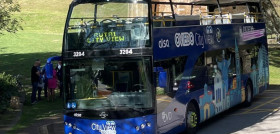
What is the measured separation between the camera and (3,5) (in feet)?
Answer: 73.0

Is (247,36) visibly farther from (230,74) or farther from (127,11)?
(127,11)

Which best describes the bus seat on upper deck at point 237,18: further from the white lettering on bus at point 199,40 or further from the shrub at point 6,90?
the shrub at point 6,90

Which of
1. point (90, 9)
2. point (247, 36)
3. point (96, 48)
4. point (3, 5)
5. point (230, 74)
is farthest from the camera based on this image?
point (3, 5)

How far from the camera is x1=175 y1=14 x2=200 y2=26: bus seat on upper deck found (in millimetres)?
13238

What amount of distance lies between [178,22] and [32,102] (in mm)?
8632

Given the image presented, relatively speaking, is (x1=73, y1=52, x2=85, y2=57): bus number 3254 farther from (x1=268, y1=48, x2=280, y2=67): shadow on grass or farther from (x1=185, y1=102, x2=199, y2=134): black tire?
(x1=268, y1=48, x2=280, y2=67): shadow on grass

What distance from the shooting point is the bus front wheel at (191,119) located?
1349cm

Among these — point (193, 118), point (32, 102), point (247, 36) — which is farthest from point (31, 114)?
point (247, 36)

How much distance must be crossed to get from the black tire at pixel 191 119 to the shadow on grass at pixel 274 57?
22417 millimetres

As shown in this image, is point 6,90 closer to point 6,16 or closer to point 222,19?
point 6,16

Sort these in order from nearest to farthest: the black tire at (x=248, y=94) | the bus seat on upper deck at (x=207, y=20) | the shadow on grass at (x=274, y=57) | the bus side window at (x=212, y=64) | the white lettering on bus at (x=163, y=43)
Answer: the white lettering on bus at (x=163, y=43)
the bus side window at (x=212, y=64)
the bus seat on upper deck at (x=207, y=20)
the black tire at (x=248, y=94)
the shadow on grass at (x=274, y=57)

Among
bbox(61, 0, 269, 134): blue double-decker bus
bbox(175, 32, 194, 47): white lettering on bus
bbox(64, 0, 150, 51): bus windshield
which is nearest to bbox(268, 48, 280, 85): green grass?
bbox(175, 32, 194, 47): white lettering on bus

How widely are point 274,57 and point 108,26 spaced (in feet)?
93.5

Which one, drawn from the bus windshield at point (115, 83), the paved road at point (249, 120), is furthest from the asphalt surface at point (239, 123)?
the bus windshield at point (115, 83)
